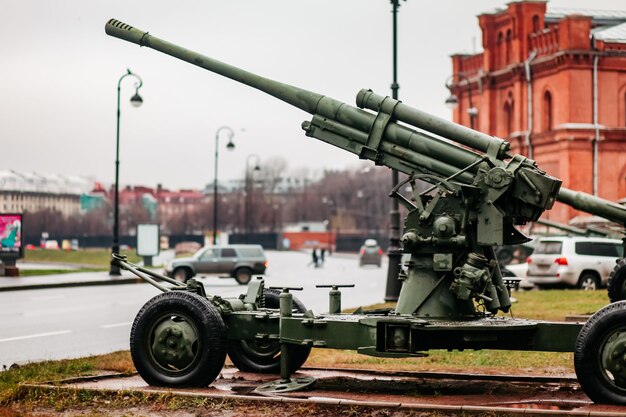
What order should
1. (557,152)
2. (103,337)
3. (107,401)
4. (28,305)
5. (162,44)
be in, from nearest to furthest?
(107,401) < (162,44) < (103,337) < (28,305) < (557,152)

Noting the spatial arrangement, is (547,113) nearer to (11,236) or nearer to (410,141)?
(11,236)

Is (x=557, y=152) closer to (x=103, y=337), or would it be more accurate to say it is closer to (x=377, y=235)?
(x=103, y=337)

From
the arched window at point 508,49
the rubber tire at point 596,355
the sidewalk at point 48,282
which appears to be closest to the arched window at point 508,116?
the arched window at point 508,49

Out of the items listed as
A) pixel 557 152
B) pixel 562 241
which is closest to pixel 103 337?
pixel 562 241

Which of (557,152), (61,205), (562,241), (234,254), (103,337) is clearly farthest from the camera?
(61,205)

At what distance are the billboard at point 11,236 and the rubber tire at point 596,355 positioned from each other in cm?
3632

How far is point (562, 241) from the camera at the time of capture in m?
35.5

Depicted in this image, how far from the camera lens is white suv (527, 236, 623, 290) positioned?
35.2m

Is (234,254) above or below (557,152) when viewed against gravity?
below

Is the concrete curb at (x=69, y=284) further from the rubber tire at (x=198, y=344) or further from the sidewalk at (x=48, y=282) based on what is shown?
the rubber tire at (x=198, y=344)

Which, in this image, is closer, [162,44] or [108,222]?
[162,44]

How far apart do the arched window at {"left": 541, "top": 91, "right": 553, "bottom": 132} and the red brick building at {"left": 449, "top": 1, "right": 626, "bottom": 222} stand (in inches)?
2.3

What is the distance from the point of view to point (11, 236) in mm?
44344

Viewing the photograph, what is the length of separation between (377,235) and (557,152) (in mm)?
89969
